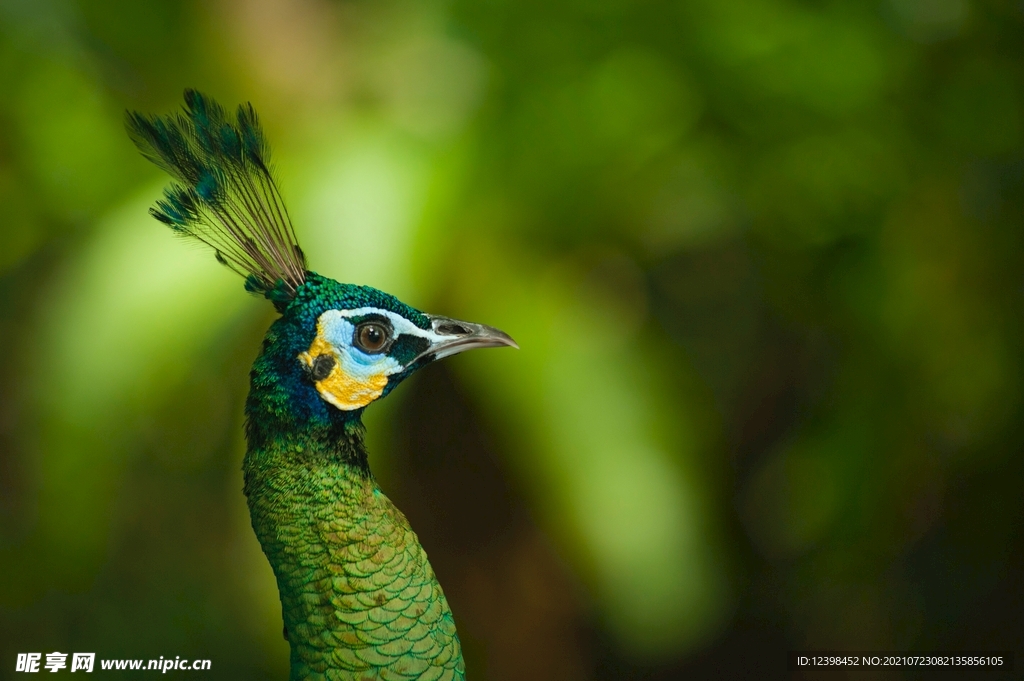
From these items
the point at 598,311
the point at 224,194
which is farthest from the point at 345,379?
the point at 598,311

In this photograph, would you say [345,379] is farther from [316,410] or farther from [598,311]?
[598,311]

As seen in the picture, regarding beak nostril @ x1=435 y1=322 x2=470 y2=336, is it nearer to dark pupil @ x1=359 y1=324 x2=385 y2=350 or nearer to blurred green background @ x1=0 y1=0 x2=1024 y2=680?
dark pupil @ x1=359 y1=324 x2=385 y2=350

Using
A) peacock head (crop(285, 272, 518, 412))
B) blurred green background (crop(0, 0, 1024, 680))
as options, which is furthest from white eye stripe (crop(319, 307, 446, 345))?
blurred green background (crop(0, 0, 1024, 680))

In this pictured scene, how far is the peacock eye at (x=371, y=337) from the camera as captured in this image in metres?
0.47

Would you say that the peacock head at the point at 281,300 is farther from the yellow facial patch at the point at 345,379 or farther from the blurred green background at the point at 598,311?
the blurred green background at the point at 598,311

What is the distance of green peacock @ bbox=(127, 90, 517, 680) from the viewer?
1.54 feet

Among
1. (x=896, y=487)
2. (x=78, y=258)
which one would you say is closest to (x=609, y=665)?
(x=896, y=487)

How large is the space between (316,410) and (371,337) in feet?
0.17

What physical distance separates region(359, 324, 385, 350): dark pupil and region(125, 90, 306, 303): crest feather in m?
0.05

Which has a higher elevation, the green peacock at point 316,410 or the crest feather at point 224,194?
the crest feather at point 224,194

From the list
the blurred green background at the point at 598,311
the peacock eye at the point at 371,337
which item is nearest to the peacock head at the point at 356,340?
the peacock eye at the point at 371,337

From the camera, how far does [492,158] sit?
940mm

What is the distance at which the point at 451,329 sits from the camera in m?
0.49

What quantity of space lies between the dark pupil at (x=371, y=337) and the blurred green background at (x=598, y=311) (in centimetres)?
38
